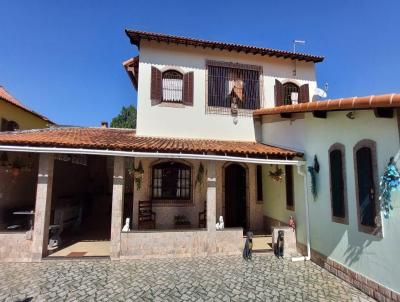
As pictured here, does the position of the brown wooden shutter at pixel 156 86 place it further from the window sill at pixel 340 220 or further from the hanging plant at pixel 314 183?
the window sill at pixel 340 220

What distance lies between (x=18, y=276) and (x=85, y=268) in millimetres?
1767

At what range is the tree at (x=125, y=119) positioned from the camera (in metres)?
45.8

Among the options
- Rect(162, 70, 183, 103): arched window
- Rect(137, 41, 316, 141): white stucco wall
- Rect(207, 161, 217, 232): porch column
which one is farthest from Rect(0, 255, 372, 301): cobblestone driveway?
Rect(162, 70, 183, 103): arched window

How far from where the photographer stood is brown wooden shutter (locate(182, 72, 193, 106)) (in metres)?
12.5

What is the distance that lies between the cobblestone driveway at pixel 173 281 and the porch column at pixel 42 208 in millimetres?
513

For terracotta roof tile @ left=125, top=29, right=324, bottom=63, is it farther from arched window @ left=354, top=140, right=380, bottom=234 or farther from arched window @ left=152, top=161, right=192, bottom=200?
arched window @ left=354, top=140, right=380, bottom=234

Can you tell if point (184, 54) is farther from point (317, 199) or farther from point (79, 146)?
point (317, 199)

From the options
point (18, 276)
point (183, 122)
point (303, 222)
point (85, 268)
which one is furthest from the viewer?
point (183, 122)

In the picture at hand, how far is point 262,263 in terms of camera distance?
28.1ft

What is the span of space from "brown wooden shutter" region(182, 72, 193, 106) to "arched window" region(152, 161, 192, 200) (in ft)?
10.3

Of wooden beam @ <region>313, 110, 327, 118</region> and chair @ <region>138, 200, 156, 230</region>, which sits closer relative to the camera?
wooden beam @ <region>313, 110, 327, 118</region>

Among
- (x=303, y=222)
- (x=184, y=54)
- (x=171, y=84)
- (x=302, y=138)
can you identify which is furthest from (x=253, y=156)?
(x=184, y=54)

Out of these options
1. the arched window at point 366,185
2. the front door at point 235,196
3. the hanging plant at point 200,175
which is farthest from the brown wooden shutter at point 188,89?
the arched window at point 366,185

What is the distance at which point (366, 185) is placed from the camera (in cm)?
669
